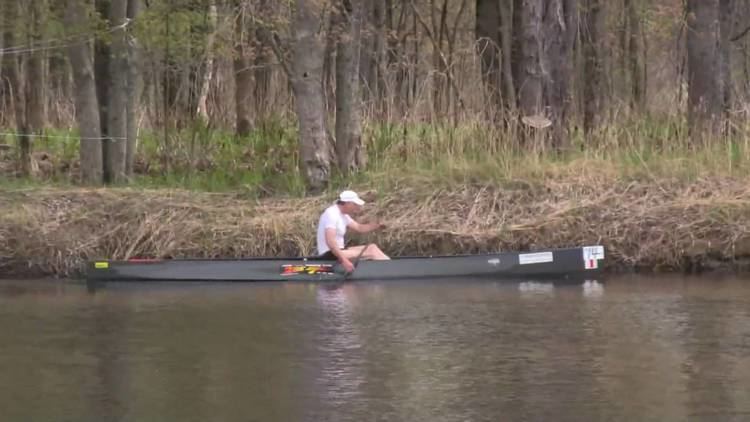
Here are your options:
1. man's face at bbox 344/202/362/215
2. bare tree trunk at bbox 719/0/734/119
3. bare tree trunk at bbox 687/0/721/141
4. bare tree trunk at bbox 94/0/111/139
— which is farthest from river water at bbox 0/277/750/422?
bare tree trunk at bbox 719/0/734/119

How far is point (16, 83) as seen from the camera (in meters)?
26.3

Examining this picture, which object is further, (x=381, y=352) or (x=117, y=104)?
(x=117, y=104)

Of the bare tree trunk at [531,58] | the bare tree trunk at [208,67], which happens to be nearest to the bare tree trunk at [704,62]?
the bare tree trunk at [531,58]

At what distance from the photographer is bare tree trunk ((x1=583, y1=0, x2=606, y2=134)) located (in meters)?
27.2

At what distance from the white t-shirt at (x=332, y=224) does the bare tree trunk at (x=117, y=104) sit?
4663mm

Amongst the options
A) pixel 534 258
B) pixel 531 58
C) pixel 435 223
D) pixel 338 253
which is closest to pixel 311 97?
pixel 435 223

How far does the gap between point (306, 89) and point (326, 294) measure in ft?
16.5

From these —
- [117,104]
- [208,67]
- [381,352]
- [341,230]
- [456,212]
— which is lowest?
[381,352]

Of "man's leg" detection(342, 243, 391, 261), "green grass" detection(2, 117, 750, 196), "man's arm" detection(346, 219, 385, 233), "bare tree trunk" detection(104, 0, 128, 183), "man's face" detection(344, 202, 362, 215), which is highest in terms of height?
"bare tree trunk" detection(104, 0, 128, 183)

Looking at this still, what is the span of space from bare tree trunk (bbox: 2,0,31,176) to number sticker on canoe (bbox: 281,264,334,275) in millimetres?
6267

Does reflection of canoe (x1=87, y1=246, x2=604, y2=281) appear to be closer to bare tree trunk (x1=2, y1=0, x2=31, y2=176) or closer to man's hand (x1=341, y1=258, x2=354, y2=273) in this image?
man's hand (x1=341, y1=258, x2=354, y2=273)

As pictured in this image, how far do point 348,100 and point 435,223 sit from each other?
9.55 feet

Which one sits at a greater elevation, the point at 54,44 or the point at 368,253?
the point at 54,44

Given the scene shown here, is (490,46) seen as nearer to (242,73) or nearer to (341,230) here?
(242,73)
